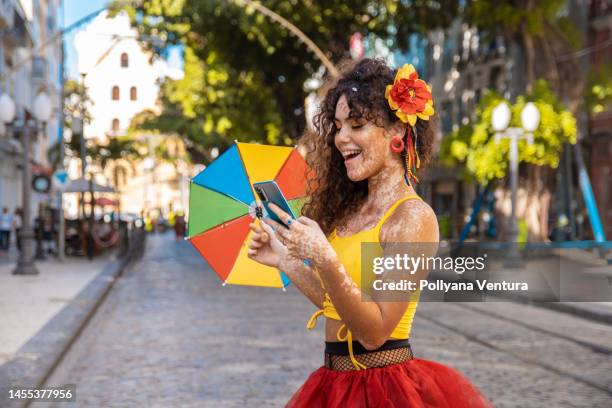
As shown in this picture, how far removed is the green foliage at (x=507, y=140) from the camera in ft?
71.1

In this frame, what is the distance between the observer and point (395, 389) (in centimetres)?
→ 247

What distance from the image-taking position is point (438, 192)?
51.1 m

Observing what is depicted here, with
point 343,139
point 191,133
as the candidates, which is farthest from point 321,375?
point 191,133

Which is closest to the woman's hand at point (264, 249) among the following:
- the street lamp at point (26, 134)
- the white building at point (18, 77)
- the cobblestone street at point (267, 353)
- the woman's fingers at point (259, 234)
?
the woman's fingers at point (259, 234)

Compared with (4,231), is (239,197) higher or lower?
higher

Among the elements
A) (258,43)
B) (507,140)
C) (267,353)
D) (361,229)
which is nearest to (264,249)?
(361,229)

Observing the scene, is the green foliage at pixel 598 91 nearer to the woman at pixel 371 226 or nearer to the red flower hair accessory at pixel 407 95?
the woman at pixel 371 226

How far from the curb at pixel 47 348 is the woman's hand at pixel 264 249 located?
4.94 metres

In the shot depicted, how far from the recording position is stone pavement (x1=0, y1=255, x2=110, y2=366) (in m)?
10.6

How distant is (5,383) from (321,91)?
562 centimetres

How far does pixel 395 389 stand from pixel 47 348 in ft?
25.3

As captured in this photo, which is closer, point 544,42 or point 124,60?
point 124,60

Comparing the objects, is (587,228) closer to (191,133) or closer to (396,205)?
(191,133)

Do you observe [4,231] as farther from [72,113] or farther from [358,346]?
[358,346]
